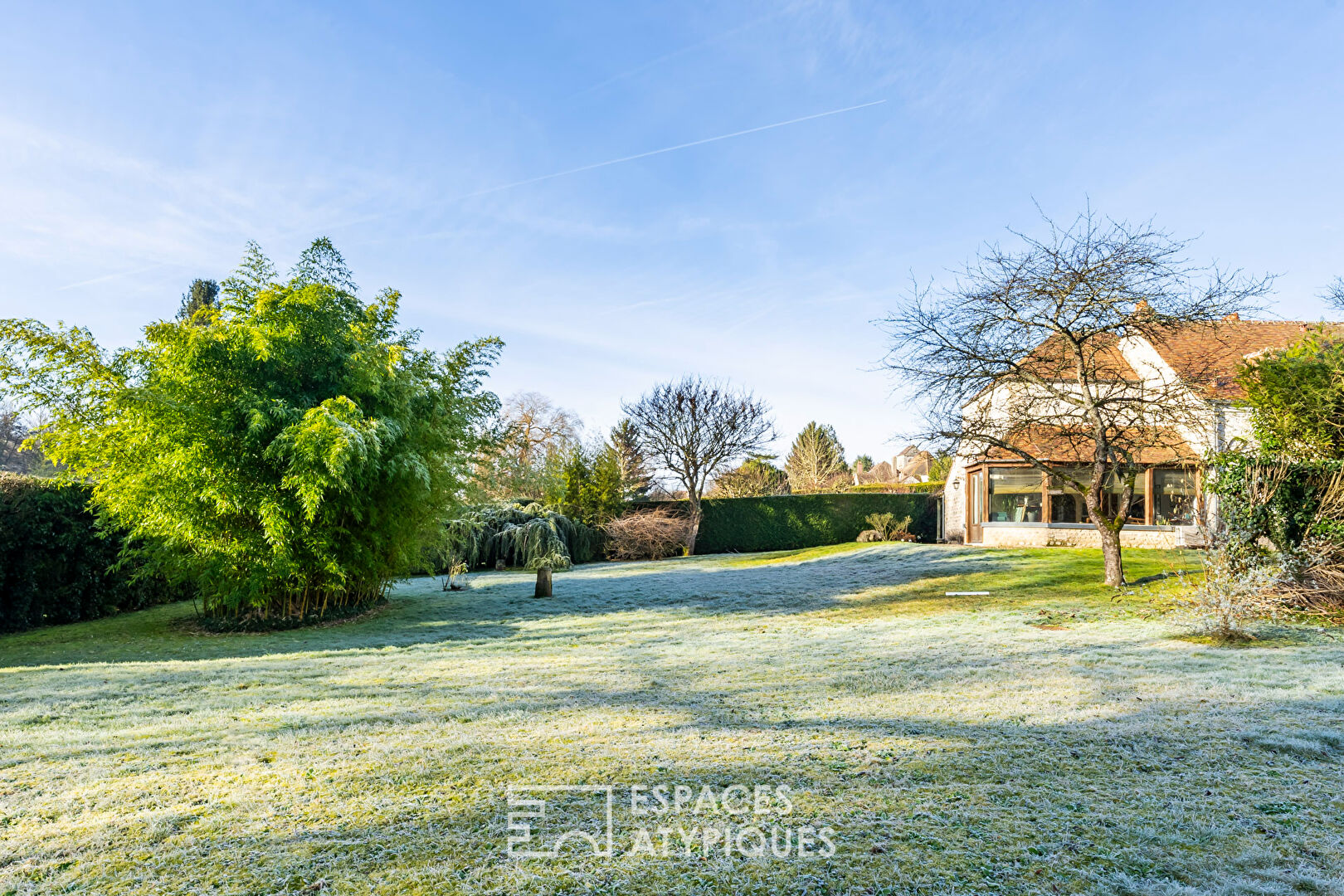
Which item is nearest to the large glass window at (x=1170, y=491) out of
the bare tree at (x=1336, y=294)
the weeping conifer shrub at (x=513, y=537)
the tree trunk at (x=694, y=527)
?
the bare tree at (x=1336, y=294)

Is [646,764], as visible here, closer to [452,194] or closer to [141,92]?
[141,92]

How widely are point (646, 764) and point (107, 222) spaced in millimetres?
11123

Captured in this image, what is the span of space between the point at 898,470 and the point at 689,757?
2199 inches

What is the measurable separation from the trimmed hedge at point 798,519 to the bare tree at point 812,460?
8159mm

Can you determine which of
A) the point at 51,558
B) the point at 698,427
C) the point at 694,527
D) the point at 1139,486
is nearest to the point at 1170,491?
the point at 1139,486

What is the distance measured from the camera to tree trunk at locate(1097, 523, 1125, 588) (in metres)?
11.0

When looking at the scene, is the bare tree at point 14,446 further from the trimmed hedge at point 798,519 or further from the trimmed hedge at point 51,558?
the trimmed hedge at point 798,519

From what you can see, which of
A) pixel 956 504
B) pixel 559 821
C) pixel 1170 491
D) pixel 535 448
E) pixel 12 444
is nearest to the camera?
pixel 559 821

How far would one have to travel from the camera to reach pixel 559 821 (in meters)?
2.56

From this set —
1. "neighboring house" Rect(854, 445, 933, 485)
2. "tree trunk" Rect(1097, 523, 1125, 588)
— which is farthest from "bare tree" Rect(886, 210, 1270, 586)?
"neighboring house" Rect(854, 445, 933, 485)

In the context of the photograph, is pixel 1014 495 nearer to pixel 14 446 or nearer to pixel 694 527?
pixel 694 527

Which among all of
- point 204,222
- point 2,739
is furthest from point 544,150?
point 2,739

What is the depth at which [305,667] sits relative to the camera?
6152mm

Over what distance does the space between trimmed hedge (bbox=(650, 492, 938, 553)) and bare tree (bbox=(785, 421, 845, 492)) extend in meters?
8.16
